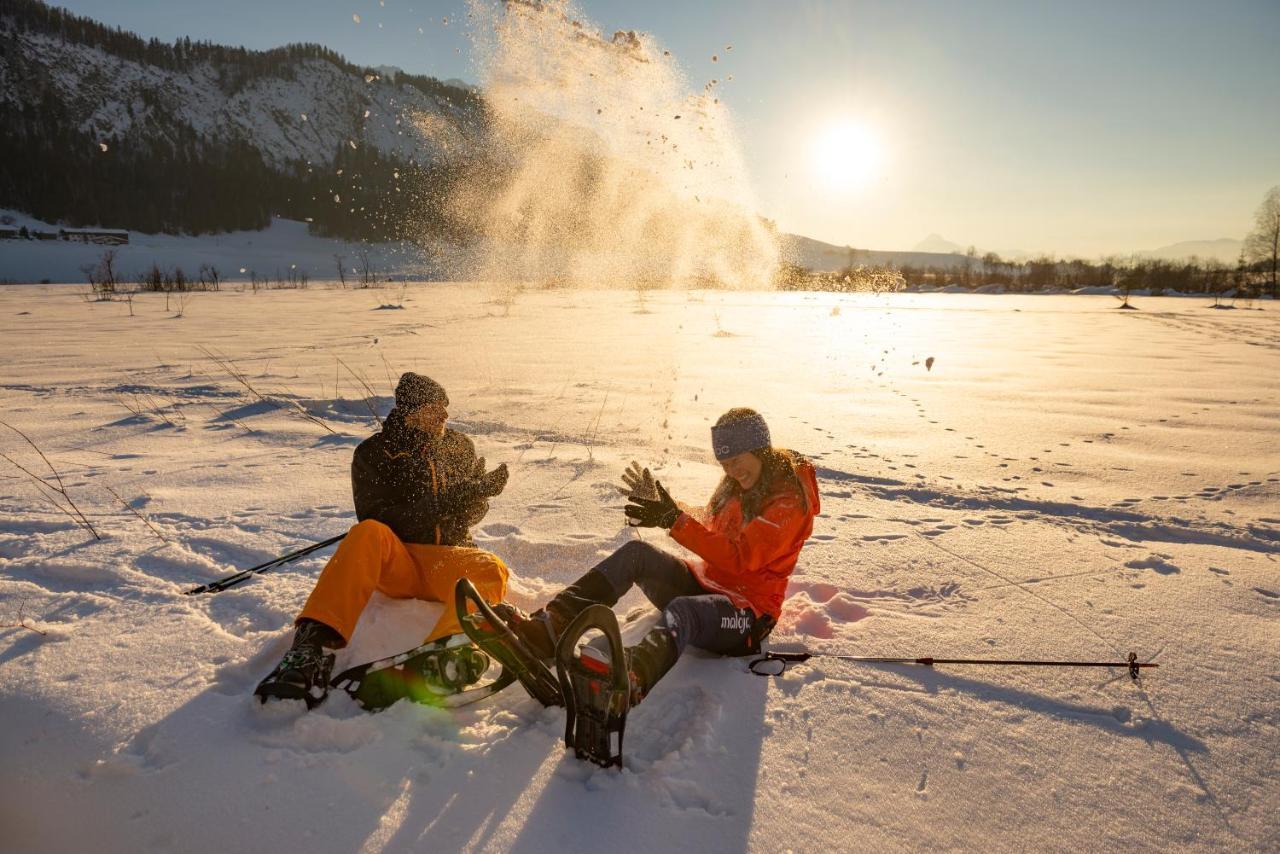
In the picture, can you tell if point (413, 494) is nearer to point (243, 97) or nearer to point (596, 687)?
point (596, 687)

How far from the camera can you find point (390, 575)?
2588 millimetres

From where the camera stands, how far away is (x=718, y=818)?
1726 mm

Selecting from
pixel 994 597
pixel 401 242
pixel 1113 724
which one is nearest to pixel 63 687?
pixel 1113 724

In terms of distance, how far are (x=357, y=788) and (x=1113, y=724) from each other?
7.80 ft

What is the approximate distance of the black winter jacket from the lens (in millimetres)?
2652

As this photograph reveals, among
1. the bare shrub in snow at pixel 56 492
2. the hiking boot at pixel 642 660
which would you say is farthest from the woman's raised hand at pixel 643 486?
the bare shrub in snow at pixel 56 492

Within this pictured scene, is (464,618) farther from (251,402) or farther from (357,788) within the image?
(251,402)

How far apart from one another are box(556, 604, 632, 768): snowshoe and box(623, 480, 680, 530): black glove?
70cm

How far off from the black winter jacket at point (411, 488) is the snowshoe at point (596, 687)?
1066 mm

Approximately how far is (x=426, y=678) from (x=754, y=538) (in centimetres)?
127

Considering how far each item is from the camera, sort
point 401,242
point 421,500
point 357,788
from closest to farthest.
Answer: point 357,788, point 421,500, point 401,242

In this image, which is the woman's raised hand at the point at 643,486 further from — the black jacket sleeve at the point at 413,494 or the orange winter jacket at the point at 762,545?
the black jacket sleeve at the point at 413,494

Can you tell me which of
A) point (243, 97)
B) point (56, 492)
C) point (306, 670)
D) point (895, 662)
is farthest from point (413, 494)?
point (243, 97)

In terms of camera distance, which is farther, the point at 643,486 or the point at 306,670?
the point at 643,486
